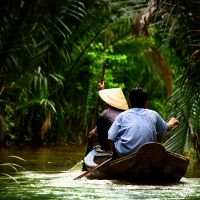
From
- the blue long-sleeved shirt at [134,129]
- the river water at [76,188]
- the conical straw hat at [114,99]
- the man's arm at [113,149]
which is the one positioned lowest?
the river water at [76,188]

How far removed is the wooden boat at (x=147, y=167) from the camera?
8.10 meters

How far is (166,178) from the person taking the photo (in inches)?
333

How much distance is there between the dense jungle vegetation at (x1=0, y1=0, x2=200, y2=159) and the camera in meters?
8.40

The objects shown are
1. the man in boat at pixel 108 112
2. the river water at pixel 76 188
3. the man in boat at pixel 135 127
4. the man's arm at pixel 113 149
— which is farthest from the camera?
the man in boat at pixel 108 112

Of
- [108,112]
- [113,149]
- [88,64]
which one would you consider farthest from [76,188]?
[88,64]

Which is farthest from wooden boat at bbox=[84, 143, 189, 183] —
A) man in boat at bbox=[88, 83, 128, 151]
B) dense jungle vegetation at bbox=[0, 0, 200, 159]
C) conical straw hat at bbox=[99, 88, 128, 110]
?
conical straw hat at bbox=[99, 88, 128, 110]

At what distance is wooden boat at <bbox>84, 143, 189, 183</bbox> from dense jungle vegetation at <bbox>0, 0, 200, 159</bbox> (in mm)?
881

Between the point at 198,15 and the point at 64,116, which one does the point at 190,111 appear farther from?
the point at 64,116

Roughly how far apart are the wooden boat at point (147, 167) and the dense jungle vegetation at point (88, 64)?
881 millimetres

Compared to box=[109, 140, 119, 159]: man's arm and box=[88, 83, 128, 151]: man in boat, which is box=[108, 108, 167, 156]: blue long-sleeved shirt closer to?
box=[109, 140, 119, 159]: man's arm

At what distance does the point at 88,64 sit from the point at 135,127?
1178 cm

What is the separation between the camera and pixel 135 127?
339 inches

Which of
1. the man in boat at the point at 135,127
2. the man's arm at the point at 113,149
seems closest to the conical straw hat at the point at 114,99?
the man in boat at the point at 135,127

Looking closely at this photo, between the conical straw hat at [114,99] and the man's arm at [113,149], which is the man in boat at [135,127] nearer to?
the man's arm at [113,149]
